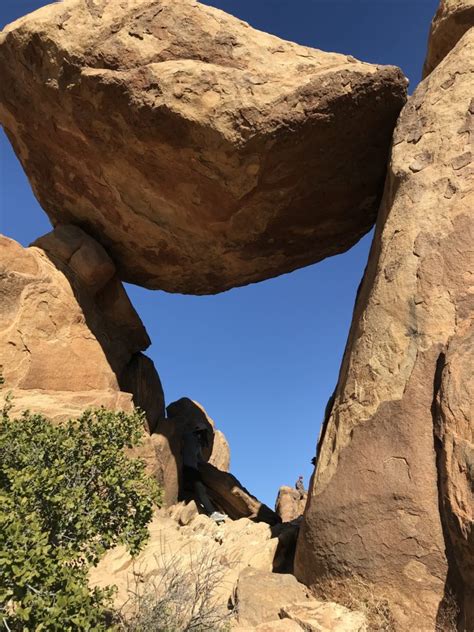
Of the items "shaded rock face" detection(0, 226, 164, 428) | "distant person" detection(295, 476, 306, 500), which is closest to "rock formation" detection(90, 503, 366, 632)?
"shaded rock face" detection(0, 226, 164, 428)

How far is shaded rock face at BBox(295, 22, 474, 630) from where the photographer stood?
5.46 m

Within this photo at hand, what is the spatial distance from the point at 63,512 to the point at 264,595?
2392 mm

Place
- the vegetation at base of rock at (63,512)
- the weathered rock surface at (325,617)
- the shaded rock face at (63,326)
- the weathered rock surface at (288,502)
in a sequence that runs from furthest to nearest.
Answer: the weathered rock surface at (288,502), the shaded rock face at (63,326), the weathered rock surface at (325,617), the vegetation at base of rock at (63,512)

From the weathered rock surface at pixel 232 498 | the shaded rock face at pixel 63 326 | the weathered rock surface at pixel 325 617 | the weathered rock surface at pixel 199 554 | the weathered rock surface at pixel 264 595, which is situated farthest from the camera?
the weathered rock surface at pixel 232 498

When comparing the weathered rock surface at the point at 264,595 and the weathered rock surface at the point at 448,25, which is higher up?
the weathered rock surface at the point at 448,25

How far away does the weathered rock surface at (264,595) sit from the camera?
579cm

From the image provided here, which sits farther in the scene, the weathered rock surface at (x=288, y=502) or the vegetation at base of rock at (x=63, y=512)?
the weathered rock surface at (x=288, y=502)

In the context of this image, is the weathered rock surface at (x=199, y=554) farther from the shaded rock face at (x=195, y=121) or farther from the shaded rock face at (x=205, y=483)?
the shaded rock face at (x=195, y=121)

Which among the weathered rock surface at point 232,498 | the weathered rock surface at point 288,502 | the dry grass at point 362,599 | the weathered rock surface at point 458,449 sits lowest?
the dry grass at point 362,599

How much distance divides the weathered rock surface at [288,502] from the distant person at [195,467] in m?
8.76

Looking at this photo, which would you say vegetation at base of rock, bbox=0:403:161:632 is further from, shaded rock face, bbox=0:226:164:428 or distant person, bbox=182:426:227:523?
distant person, bbox=182:426:227:523

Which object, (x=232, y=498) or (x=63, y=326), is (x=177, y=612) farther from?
(x=232, y=498)

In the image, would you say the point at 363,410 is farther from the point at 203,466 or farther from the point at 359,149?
the point at 203,466

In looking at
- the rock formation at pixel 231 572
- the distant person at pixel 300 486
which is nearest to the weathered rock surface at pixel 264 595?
the rock formation at pixel 231 572
